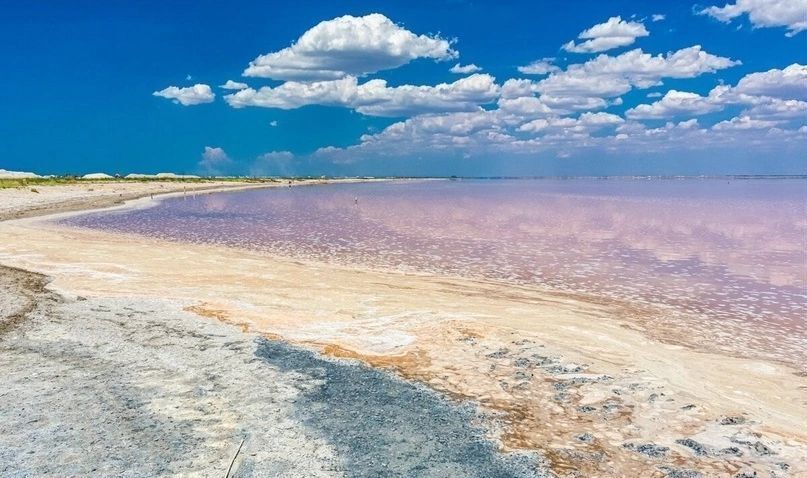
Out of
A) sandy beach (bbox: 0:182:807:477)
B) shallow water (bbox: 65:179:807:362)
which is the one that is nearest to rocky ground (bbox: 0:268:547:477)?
sandy beach (bbox: 0:182:807:477)

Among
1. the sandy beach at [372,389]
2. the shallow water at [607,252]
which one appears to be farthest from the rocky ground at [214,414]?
the shallow water at [607,252]

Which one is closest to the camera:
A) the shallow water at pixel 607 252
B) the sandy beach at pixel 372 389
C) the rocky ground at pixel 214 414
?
the rocky ground at pixel 214 414

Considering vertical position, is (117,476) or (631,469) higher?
(117,476)

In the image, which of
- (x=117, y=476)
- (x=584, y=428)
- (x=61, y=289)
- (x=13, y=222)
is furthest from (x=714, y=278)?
(x=13, y=222)

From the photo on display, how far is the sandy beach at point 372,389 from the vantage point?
7.24 m

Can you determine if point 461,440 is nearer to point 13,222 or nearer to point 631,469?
point 631,469

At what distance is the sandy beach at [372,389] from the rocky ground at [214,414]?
0.04 m

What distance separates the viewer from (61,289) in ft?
A: 54.5

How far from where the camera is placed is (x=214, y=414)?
838 cm

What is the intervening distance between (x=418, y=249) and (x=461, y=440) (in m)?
20.5

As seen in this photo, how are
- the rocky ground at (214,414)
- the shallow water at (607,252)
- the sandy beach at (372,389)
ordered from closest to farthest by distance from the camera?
the rocky ground at (214,414)
the sandy beach at (372,389)
the shallow water at (607,252)

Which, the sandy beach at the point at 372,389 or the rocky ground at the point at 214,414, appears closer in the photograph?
the rocky ground at the point at 214,414

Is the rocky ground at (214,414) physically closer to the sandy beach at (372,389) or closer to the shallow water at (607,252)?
the sandy beach at (372,389)

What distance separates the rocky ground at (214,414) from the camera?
23.1ft
